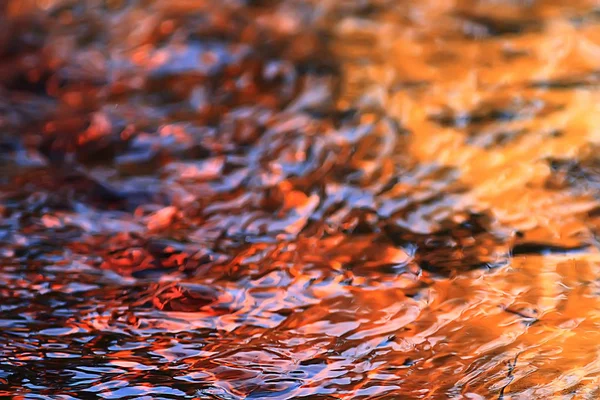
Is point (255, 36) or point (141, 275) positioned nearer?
point (255, 36)

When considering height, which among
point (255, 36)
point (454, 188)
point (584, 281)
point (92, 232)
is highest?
point (255, 36)

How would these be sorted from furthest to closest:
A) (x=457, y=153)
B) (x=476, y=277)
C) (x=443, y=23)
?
(x=476, y=277) → (x=457, y=153) → (x=443, y=23)

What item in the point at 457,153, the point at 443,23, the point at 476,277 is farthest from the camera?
the point at 476,277

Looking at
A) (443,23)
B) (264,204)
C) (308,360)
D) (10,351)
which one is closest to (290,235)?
(264,204)

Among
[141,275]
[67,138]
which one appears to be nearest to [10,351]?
[141,275]

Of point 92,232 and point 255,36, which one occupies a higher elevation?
point 255,36

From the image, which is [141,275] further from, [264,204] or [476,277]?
[476,277]
